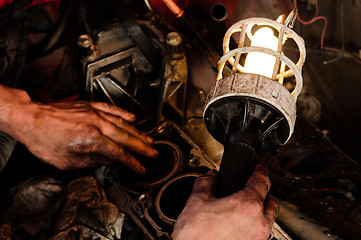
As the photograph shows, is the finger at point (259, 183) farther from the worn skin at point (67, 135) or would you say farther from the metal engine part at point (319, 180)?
the worn skin at point (67, 135)

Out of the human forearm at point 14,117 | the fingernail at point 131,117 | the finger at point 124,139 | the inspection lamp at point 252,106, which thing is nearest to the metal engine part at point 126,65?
the fingernail at point 131,117

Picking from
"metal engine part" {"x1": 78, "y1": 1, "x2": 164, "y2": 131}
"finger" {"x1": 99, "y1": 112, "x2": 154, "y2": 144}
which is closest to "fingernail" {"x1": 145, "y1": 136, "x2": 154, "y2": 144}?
"finger" {"x1": 99, "y1": 112, "x2": 154, "y2": 144}

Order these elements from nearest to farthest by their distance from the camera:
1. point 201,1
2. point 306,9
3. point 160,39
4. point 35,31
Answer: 1. point 160,39
2. point 201,1
3. point 306,9
4. point 35,31

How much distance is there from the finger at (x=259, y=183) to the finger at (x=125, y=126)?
83 cm

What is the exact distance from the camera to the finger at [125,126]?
6.50ft

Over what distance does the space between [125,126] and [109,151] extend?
0.23 metres

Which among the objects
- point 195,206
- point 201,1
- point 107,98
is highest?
point 201,1

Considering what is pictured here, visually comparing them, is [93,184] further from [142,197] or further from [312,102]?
[312,102]

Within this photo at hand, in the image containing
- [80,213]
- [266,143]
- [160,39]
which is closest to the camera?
[266,143]

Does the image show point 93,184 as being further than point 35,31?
No

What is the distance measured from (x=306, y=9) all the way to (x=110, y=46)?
157cm

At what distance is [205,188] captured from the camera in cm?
134

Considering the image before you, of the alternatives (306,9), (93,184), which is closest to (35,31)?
(93,184)

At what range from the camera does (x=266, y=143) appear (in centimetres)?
154
